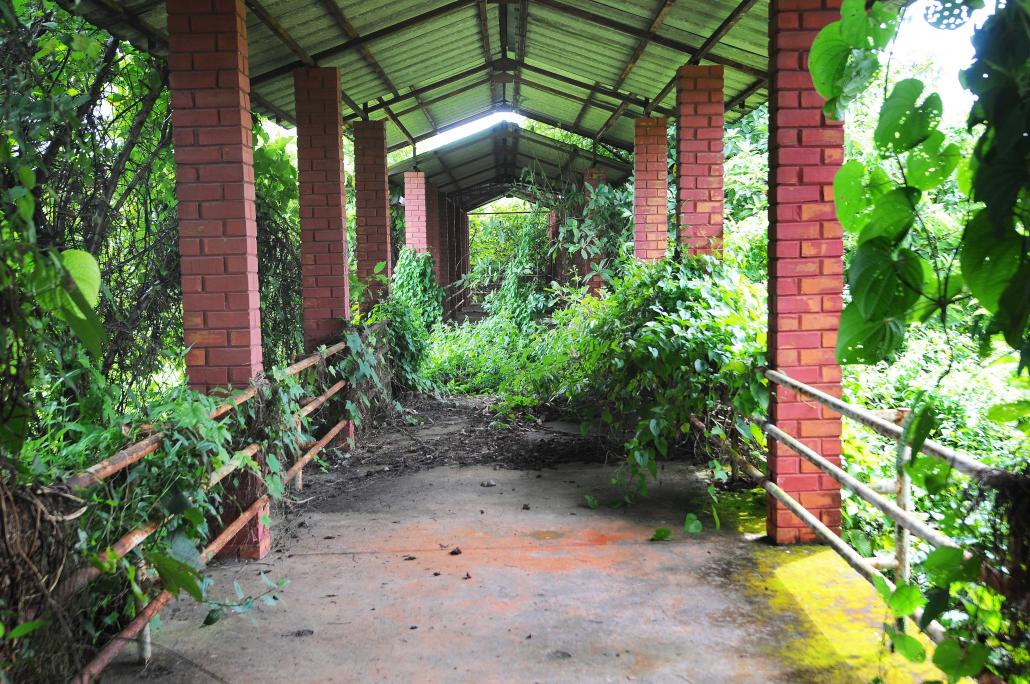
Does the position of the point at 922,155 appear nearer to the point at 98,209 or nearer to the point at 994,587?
the point at 994,587

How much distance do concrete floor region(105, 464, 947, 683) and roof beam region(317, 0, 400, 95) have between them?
3781mm

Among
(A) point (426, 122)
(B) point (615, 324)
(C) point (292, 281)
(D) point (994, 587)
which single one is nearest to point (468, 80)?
(A) point (426, 122)

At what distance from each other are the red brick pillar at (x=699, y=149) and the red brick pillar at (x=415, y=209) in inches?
306

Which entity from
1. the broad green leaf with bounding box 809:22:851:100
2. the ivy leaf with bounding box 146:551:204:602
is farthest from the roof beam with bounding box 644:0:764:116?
the ivy leaf with bounding box 146:551:204:602

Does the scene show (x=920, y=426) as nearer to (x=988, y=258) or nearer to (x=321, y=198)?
(x=988, y=258)

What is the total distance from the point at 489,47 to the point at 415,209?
5986 millimetres

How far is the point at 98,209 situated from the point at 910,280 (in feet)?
15.0

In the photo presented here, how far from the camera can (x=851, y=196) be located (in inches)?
63.2

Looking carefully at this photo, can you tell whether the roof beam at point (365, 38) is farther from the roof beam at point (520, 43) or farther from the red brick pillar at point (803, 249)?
the red brick pillar at point (803, 249)

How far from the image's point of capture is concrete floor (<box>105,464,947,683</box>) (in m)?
3.23

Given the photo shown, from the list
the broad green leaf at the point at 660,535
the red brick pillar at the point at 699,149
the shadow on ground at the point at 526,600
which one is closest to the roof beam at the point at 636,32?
the red brick pillar at the point at 699,149

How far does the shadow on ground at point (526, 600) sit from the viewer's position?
10.6 feet

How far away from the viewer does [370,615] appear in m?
3.80

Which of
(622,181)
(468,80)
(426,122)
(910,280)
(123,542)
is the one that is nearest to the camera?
(910,280)
